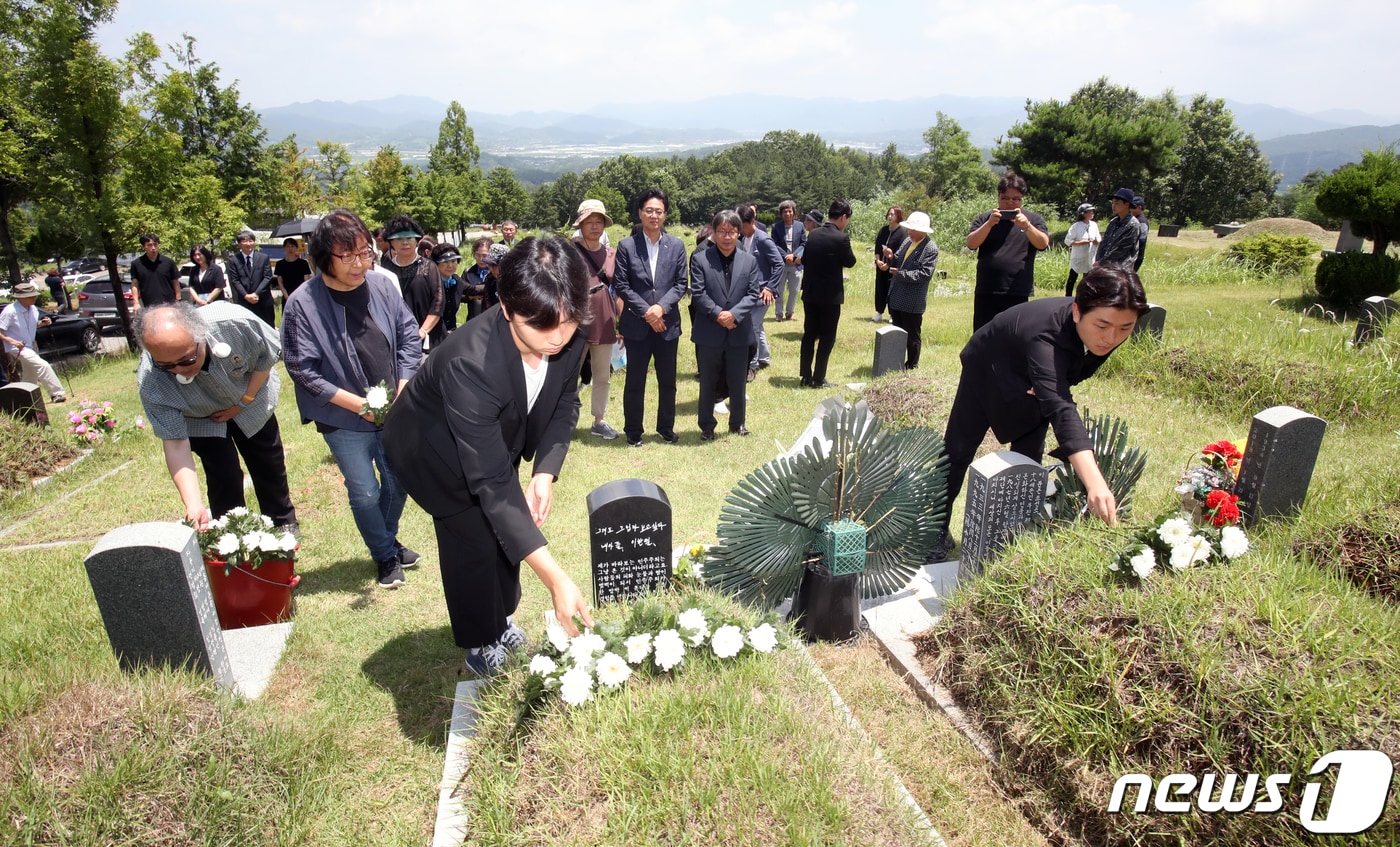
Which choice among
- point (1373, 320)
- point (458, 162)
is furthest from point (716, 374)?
point (458, 162)

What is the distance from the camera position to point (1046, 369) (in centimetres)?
360

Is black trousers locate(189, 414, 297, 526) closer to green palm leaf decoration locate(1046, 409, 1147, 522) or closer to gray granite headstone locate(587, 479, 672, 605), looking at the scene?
gray granite headstone locate(587, 479, 672, 605)

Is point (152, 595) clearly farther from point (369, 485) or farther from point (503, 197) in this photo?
point (503, 197)

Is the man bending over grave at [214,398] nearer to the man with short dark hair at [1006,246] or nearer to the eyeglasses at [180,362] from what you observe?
the eyeglasses at [180,362]

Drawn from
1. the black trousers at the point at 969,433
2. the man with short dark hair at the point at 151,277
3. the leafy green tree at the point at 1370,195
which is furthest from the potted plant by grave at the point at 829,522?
the leafy green tree at the point at 1370,195

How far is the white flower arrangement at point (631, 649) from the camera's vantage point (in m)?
2.63

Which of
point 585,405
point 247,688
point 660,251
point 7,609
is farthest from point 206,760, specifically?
point 585,405

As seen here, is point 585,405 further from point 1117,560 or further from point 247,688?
point 1117,560

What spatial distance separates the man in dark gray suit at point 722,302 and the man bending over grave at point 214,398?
3.36 meters

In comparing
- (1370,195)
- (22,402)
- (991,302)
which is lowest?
(22,402)

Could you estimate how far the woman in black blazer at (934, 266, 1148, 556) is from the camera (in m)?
3.36

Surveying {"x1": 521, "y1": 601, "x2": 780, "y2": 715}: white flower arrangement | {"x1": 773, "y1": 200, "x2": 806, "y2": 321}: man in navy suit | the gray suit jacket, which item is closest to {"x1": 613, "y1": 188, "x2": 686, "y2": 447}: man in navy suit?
the gray suit jacket

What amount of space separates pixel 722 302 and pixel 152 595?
4708 mm

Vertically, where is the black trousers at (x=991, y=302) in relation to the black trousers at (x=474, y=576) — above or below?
above
